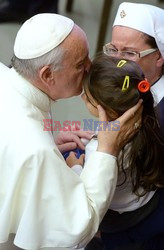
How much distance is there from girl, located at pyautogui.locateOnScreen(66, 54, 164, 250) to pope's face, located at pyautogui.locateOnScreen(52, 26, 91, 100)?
0.04 m

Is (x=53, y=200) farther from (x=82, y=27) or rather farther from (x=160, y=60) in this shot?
(x=82, y=27)

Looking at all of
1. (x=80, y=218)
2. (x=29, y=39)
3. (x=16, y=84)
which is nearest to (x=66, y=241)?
(x=80, y=218)

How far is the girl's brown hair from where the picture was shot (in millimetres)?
1300

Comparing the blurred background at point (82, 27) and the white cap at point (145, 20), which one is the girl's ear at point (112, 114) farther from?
the blurred background at point (82, 27)

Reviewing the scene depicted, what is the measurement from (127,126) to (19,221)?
43cm

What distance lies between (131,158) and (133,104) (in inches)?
6.9

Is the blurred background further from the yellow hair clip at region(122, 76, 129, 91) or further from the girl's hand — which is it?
the yellow hair clip at region(122, 76, 129, 91)

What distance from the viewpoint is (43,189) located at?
1.25 m

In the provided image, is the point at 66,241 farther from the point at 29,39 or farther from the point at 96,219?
the point at 29,39

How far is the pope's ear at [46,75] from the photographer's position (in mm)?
1316

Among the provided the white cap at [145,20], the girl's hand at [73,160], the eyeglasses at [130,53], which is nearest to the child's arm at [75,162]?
the girl's hand at [73,160]

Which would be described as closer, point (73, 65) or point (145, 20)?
point (73, 65)

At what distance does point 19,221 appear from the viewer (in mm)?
1307

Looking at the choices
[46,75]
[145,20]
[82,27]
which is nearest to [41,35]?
[46,75]
